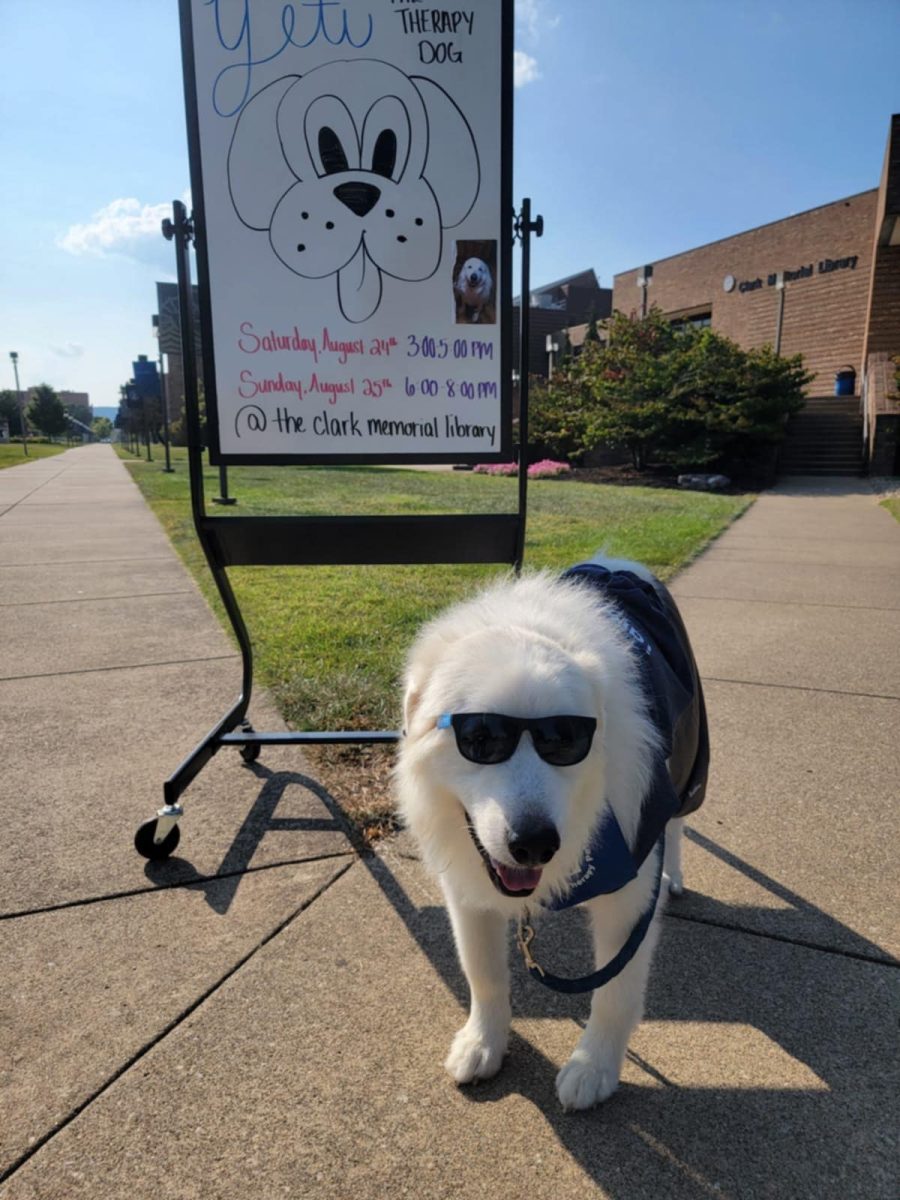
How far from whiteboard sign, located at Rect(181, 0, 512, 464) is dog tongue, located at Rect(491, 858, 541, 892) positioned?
2.06 m

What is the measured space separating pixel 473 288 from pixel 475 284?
0.02 meters

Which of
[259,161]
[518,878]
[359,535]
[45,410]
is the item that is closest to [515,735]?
[518,878]

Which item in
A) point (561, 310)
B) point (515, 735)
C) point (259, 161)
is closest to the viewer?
point (515, 735)

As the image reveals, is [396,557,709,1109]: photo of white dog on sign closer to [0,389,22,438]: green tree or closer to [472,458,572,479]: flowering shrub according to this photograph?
[472,458,572,479]: flowering shrub

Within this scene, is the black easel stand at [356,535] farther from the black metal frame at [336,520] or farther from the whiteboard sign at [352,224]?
the whiteboard sign at [352,224]

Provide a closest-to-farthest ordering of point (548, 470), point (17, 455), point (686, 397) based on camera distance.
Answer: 1. point (686, 397)
2. point (548, 470)
3. point (17, 455)

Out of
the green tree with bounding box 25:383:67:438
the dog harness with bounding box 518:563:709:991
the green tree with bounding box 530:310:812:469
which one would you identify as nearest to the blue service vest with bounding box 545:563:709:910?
the dog harness with bounding box 518:563:709:991

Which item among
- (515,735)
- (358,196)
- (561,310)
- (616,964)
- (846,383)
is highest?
(561,310)

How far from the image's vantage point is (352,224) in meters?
3.14

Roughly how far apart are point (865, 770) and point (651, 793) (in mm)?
2388

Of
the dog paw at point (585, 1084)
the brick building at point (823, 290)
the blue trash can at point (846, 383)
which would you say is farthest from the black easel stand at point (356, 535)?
the blue trash can at point (846, 383)

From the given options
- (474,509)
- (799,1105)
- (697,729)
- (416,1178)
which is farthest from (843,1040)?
(474,509)

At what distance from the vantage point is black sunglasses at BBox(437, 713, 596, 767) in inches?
66.2

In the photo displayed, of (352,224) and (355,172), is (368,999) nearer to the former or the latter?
(352,224)
